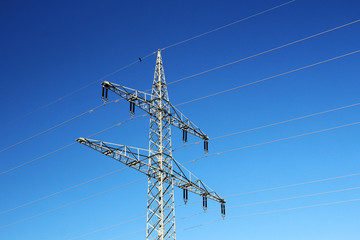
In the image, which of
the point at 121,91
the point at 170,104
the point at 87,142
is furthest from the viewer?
the point at 170,104

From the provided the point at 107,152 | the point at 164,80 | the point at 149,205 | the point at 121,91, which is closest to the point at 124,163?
the point at 107,152

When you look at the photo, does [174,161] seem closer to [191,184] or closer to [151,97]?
[191,184]

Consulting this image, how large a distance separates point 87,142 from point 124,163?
275cm

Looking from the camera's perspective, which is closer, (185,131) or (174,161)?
(174,161)

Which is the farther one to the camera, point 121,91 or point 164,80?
point 164,80

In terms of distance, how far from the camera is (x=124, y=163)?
26.5 meters

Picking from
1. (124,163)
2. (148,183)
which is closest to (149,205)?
(148,183)

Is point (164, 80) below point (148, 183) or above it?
above

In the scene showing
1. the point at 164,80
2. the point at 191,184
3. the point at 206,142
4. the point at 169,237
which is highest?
the point at 164,80

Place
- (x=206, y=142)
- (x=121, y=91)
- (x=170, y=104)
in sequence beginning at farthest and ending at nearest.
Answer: (x=206, y=142), (x=170, y=104), (x=121, y=91)

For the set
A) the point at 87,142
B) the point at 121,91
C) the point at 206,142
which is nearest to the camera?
the point at 87,142

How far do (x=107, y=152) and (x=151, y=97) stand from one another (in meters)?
5.52

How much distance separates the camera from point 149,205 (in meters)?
26.8

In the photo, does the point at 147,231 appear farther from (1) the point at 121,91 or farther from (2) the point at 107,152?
(1) the point at 121,91
